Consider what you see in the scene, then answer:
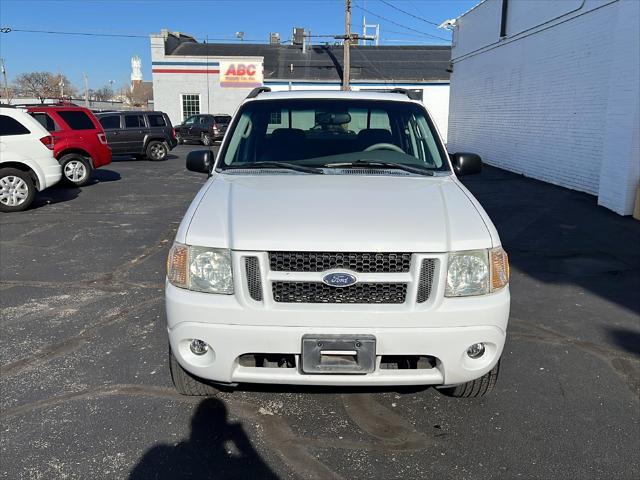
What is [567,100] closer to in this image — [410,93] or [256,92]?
[410,93]

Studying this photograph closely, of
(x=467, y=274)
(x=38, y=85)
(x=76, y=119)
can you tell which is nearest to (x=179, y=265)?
(x=467, y=274)

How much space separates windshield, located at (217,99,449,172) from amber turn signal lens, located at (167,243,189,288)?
1227mm

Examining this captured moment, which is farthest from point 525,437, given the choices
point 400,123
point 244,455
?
point 400,123

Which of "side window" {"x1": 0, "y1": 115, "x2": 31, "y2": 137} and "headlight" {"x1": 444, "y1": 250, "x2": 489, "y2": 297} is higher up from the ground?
"side window" {"x1": 0, "y1": 115, "x2": 31, "y2": 137}

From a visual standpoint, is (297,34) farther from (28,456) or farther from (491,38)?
(28,456)

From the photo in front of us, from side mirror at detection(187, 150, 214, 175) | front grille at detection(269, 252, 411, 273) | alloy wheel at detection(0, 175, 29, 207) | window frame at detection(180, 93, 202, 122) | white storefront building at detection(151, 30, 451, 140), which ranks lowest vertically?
alloy wheel at detection(0, 175, 29, 207)

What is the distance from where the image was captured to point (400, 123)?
4543 mm

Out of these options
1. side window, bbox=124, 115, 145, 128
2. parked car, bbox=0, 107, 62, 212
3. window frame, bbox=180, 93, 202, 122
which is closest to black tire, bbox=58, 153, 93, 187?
parked car, bbox=0, 107, 62, 212

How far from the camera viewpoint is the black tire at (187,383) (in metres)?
3.26

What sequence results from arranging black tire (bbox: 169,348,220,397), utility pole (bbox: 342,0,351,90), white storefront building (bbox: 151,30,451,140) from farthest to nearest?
white storefront building (bbox: 151,30,451,140) → utility pole (bbox: 342,0,351,90) → black tire (bbox: 169,348,220,397)

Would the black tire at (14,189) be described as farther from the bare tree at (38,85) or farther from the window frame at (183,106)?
the bare tree at (38,85)

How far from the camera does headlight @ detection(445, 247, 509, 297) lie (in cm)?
284

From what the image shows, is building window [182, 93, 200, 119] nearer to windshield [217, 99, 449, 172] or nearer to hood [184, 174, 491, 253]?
windshield [217, 99, 449, 172]

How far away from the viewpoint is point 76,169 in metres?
13.6
